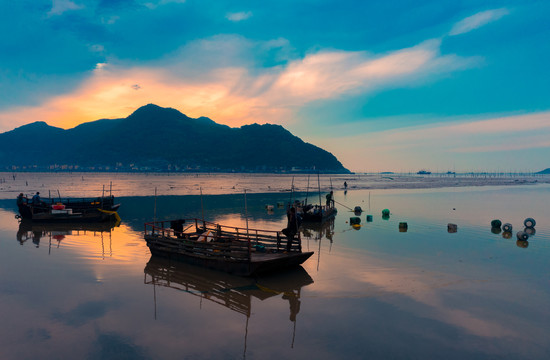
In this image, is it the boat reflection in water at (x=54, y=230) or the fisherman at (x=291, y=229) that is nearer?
the fisherman at (x=291, y=229)

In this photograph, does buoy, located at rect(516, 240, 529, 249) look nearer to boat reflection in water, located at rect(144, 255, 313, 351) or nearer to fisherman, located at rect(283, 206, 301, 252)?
boat reflection in water, located at rect(144, 255, 313, 351)

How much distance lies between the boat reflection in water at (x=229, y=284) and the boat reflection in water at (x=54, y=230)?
12306mm

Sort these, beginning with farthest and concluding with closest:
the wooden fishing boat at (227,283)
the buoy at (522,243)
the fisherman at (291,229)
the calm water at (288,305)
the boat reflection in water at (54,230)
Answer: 1. the boat reflection in water at (54,230)
2. the buoy at (522,243)
3. the fisherman at (291,229)
4. the wooden fishing boat at (227,283)
5. the calm water at (288,305)

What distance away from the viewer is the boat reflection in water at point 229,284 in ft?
41.3

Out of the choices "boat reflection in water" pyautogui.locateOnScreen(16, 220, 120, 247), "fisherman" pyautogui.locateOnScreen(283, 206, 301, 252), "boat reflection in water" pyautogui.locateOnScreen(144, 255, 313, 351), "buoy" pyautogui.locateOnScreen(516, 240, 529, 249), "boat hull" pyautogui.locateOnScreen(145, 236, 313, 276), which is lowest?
"boat reflection in water" pyautogui.locateOnScreen(144, 255, 313, 351)

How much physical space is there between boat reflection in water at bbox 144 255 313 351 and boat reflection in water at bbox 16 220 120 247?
485 inches

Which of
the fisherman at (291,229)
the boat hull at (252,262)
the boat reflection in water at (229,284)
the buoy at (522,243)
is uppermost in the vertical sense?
the fisherman at (291,229)

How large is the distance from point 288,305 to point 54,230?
25.0 metres

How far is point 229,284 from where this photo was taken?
14.4 meters

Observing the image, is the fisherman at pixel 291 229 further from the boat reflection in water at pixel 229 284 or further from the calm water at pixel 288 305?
the calm water at pixel 288 305

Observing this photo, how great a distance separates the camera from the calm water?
916 centimetres

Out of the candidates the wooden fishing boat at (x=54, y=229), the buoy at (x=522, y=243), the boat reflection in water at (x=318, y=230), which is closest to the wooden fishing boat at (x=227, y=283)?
the boat reflection in water at (x=318, y=230)

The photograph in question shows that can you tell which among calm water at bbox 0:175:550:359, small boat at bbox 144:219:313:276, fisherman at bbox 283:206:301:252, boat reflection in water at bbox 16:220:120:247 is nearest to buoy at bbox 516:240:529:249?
calm water at bbox 0:175:550:359

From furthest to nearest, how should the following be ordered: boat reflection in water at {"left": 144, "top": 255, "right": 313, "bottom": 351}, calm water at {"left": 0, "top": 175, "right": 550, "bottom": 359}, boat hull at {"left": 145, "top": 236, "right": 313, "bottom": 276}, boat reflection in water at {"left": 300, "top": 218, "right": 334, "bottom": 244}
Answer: boat reflection in water at {"left": 300, "top": 218, "right": 334, "bottom": 244}, boat hull at {"left": 145, "top": 236, "right": 313, "bottom": 276}, boat reflection in water at {"left": 144, "top": 255, "right": 313, "bottom": 351}, calm water at {"left": 0, "top": 175, "right": 550, "bottom": 359}
